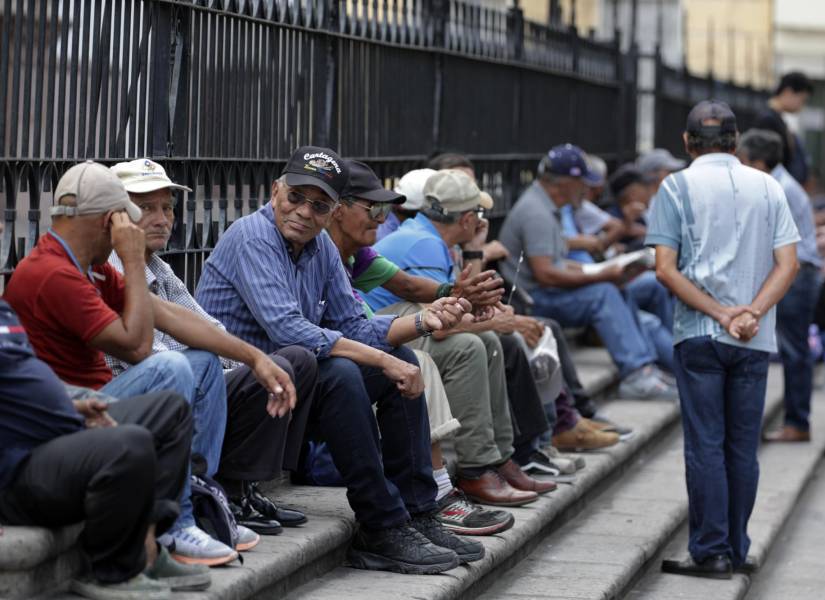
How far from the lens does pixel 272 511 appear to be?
212 inches

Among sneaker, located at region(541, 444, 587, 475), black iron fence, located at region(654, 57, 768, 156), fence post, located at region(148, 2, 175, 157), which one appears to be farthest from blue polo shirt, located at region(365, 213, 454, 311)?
black iron fence, located at region(654, 57, 768, 156)

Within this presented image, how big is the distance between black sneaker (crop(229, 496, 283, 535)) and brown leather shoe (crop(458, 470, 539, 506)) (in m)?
1.38

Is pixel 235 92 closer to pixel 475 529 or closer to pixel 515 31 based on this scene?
pixel 475 529

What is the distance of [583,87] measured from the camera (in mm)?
12484

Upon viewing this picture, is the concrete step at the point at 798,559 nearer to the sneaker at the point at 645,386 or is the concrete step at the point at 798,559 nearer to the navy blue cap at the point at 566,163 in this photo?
the sneaker at the point at 645,386

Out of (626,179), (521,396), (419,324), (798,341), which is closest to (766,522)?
(521,396)

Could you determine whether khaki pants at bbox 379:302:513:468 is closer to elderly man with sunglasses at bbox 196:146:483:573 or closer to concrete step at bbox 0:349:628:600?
concrete step at bbox 0:349:628:600

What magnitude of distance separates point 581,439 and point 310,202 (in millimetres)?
2904

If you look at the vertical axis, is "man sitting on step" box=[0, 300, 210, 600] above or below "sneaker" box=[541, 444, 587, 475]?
above

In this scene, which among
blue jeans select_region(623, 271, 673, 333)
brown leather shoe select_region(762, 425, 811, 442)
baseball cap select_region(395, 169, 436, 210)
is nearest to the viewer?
baseball cap select_region(395, 169, 436, 210)

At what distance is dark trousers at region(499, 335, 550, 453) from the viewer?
6.87 meters

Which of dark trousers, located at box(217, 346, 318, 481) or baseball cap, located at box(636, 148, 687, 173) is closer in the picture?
dark trousers, located at box(217, 346, 318, 481)

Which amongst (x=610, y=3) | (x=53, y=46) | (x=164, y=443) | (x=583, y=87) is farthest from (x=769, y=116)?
(x=610, y=3)

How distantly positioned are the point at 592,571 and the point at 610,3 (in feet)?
56.1
